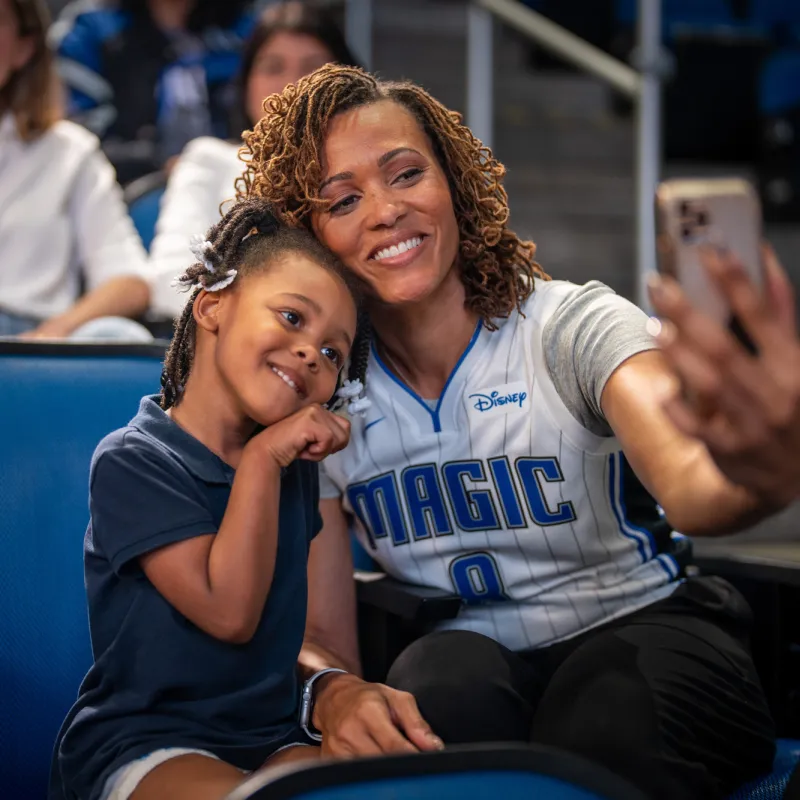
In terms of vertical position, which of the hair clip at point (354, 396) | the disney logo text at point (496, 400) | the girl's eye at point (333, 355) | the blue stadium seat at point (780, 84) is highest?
the blue stadium seat at point (780, 84)

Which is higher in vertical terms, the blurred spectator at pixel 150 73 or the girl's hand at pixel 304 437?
the blurred spectator at pixel 150 73

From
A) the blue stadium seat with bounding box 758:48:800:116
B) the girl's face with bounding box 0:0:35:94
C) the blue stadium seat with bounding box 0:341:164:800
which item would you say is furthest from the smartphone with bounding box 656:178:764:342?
the blue stadium seat with bounding box 758:48:800:116

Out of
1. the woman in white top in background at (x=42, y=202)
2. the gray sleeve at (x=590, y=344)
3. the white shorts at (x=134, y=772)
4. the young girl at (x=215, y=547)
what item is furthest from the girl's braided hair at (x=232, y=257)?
the woman in white top in background at (x=42, y=202)

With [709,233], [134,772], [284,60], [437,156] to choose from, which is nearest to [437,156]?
[437,156]

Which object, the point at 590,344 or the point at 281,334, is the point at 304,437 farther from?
the point at 590,344

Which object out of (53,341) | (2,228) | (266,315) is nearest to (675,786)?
(266,315)

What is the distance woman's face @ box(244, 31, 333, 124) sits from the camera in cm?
218

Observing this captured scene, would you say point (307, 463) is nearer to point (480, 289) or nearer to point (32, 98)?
point (480, 289)

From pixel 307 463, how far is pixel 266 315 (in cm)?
21

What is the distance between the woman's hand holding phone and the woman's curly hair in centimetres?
56

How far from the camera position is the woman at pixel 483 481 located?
3.44ft

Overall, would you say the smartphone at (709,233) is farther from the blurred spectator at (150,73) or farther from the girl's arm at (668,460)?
the blurred spectator at (150,73)

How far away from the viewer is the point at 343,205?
1212 millimetres

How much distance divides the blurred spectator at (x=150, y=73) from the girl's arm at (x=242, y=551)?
6.58 feet
